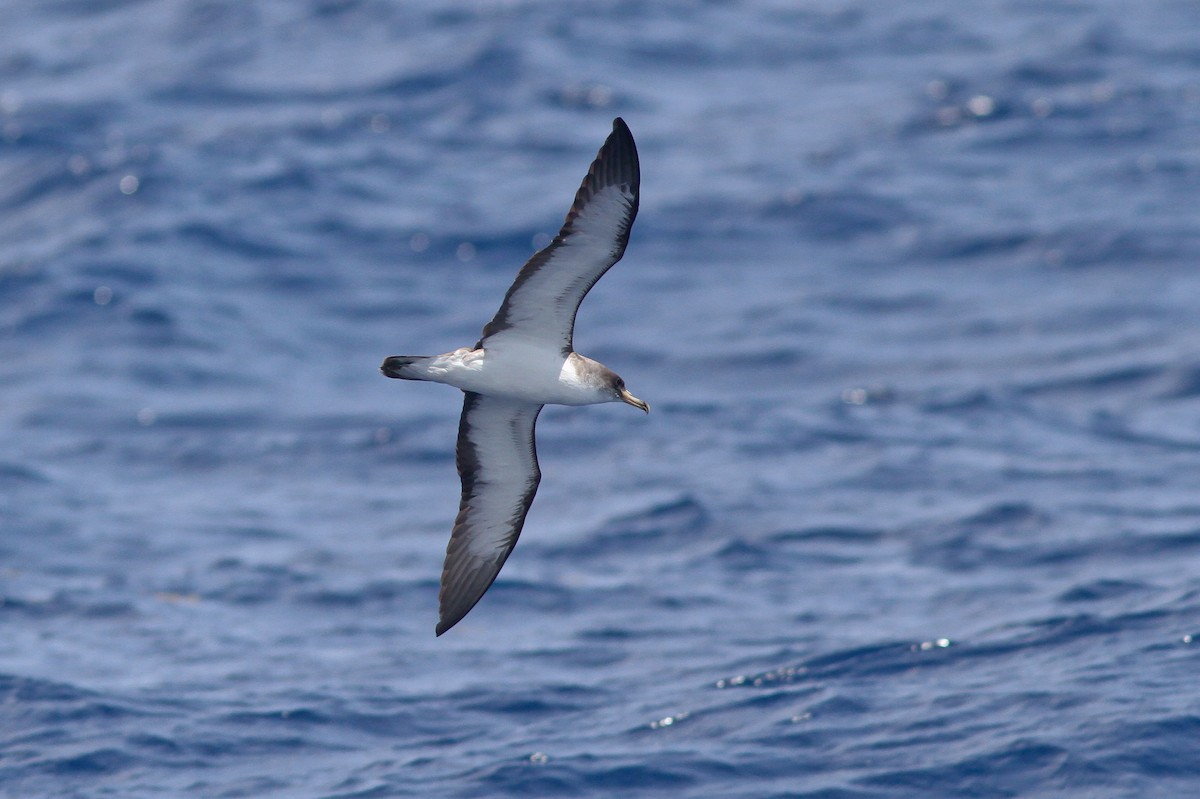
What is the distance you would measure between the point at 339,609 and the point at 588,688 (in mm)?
→ 3238

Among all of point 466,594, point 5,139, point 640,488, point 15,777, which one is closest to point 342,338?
point 640,488

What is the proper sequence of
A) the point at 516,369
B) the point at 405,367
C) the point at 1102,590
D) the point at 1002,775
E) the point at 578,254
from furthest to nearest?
the point at 1102,590, the point at 1002,775, the point at 516,369, the point at 405,367, the point at 578,254

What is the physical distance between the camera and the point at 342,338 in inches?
874

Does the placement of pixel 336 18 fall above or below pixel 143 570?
above

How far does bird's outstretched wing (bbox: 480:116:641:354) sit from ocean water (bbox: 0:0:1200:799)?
4376 mm

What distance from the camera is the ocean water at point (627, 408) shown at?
46.9 feet

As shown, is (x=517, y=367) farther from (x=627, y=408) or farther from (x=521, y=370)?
(x=627, y=408)

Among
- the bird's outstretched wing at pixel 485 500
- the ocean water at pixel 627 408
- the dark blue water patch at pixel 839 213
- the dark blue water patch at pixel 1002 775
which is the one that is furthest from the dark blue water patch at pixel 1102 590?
the dark blue water patch at pixel 839 213

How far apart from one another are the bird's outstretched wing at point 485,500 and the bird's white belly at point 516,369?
67cm

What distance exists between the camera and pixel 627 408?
2177 centimetres

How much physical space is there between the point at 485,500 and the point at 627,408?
33.3 ft

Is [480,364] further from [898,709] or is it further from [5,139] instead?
[5,139]

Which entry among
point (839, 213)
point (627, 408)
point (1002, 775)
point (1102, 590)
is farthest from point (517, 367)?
point (839, 213)

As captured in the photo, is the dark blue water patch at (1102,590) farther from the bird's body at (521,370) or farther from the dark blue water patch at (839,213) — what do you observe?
the dark blue water patch at (839,213)
